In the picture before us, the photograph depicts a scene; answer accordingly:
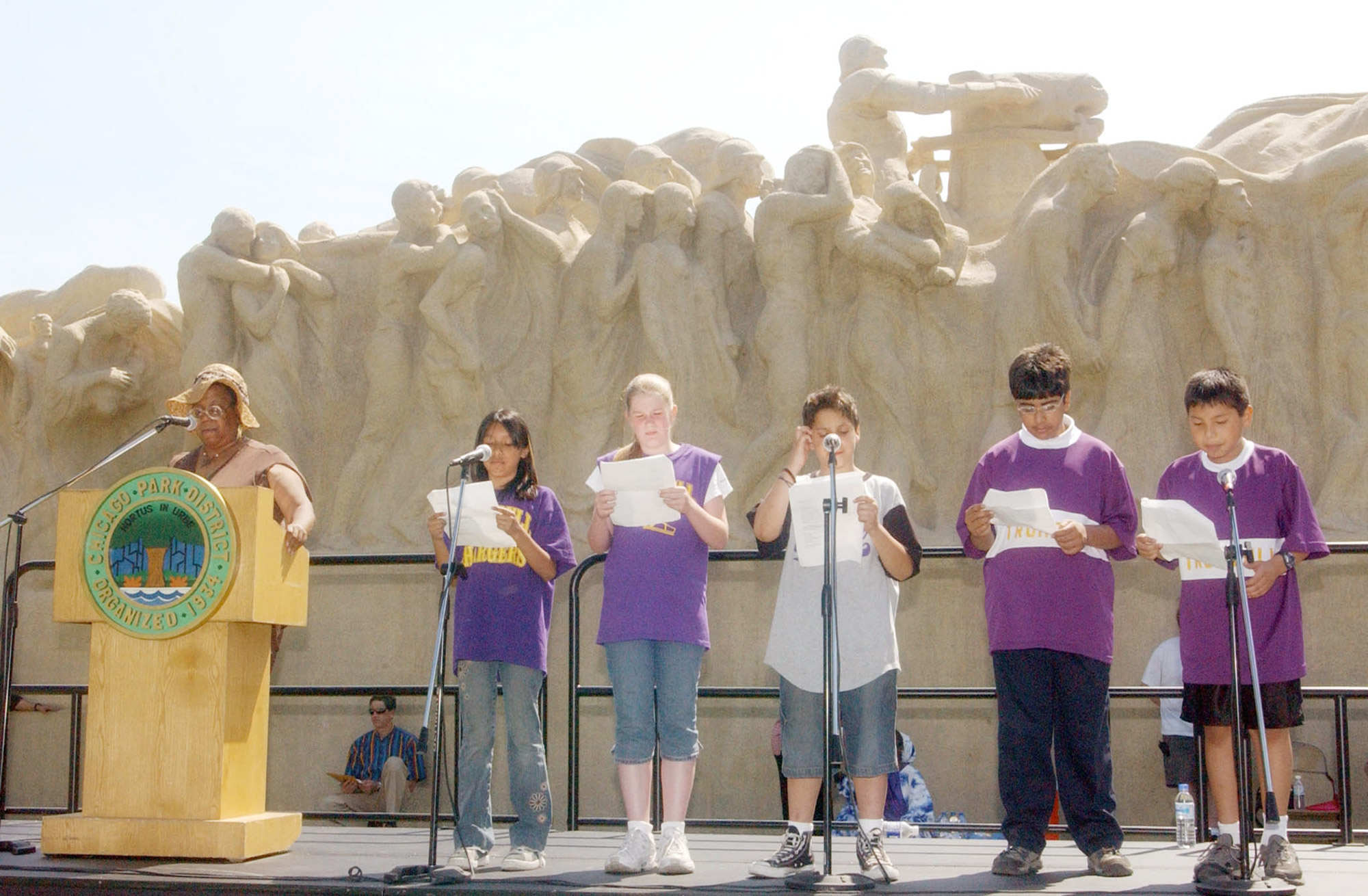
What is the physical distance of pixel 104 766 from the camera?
479 cm

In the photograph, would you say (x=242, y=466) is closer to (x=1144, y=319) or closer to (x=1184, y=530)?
(x=1184, y=530)

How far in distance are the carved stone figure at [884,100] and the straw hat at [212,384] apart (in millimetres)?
6784

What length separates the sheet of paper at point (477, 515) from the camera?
4.57 m

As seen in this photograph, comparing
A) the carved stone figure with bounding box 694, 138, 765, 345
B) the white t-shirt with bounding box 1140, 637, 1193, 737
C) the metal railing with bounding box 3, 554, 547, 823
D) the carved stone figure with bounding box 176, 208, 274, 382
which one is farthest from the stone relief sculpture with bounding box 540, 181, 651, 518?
the white t-shirt with bounding box 1140, 637, 1193, 737

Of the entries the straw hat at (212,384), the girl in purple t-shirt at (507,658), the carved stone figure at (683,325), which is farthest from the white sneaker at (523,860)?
the carved stone figure at (683,325)

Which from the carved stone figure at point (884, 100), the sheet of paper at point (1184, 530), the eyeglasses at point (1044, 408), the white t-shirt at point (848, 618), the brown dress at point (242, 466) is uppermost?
the carved stone figure at point (884, 100)

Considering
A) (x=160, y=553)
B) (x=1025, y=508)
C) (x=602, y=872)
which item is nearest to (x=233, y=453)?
(x=160, y=553)

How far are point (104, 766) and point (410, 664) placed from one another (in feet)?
15.8

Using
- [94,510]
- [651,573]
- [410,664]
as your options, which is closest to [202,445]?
[94,510]

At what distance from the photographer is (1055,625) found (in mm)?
4367

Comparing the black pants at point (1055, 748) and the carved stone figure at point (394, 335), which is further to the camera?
the carved stone figure at point (394, 335)

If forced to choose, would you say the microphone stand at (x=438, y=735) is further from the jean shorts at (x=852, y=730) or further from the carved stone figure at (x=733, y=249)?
the carved stone figure at (x=733, y=249)

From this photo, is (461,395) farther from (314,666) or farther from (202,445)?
(202,445)

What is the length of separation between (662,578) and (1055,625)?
1145mm
